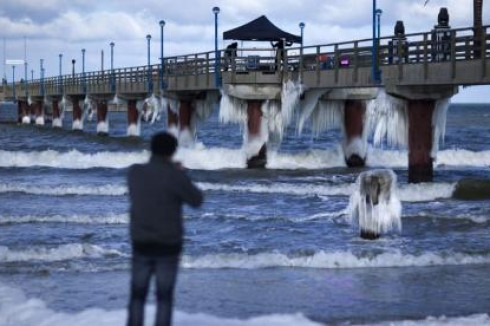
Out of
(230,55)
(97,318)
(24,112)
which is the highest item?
(230,55)

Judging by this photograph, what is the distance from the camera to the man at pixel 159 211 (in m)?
6.84

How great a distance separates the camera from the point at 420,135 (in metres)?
25.0

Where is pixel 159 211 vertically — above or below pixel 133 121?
below

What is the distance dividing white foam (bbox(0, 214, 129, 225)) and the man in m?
12.1

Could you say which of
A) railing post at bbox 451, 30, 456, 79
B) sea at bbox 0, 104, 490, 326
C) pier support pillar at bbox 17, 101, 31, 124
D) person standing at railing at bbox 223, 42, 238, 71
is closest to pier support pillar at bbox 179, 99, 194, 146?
person standing at railing at bbox 223, 42, 238, 71

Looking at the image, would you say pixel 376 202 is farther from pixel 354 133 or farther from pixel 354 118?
pixel 354 133

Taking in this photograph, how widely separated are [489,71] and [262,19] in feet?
49.4

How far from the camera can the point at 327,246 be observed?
1507 cm

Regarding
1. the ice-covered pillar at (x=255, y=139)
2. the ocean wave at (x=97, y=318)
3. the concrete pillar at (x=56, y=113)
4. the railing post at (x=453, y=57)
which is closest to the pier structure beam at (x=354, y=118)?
the ice-covered pillar at (x=255, y=139)

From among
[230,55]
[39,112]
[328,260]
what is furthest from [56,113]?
[328,260]

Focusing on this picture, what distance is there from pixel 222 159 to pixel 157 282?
3029 centimetres

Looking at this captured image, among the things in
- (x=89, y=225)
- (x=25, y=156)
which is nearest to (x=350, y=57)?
(x=89, y=225)

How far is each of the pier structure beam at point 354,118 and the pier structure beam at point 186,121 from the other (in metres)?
8.08

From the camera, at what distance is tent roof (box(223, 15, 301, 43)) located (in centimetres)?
3391
